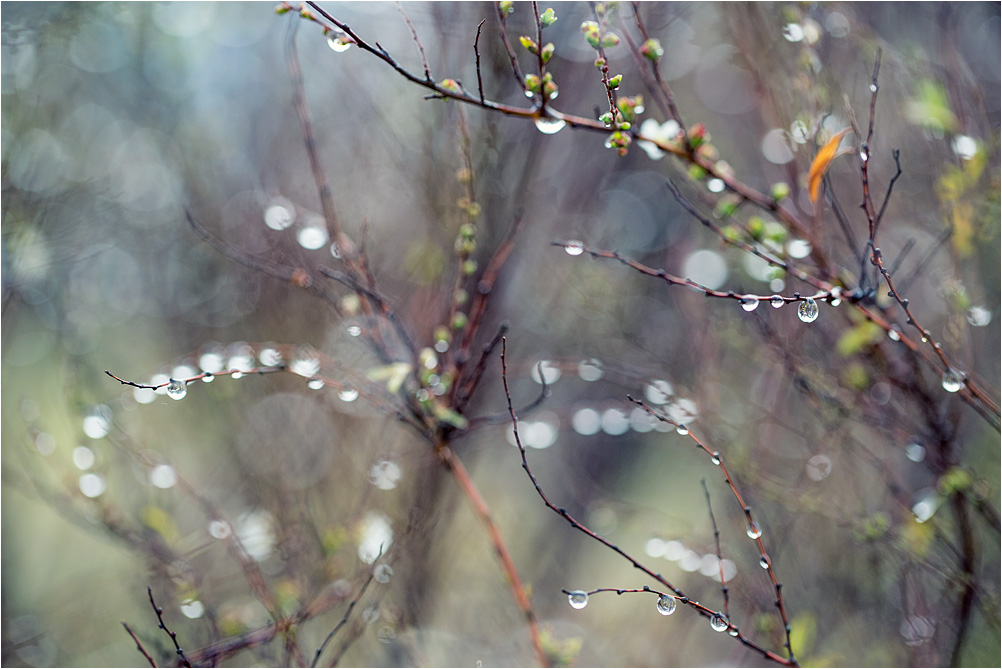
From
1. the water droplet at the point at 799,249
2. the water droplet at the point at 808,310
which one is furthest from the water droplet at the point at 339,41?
the water droplet at the point at 799,249

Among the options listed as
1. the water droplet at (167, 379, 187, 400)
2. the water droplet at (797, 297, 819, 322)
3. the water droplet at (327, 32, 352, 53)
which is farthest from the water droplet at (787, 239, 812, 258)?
the water droplet at (167, 379, 187, 400)

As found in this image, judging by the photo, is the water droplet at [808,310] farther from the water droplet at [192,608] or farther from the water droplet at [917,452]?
the water droplet at [192,608]

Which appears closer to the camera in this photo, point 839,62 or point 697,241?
point 839,62

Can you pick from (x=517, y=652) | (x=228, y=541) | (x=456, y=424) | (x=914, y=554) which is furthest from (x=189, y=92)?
(x=914, y=554)

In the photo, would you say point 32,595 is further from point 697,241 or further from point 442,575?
point 697,241

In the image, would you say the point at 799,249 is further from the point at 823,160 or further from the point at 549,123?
the point at 549,123

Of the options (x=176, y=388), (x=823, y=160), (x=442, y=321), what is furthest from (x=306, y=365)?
(x=823, y=160)

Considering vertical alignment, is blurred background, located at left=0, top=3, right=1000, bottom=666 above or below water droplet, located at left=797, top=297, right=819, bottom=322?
below

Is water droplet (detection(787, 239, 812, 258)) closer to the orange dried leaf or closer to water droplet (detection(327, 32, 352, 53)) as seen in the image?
the orange dried leaf

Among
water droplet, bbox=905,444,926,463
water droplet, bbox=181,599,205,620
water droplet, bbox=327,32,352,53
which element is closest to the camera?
water droplet, bbox=327,32,352,53
